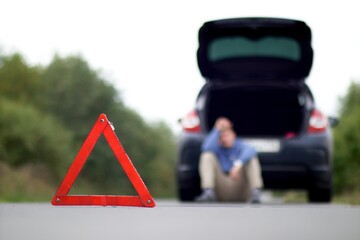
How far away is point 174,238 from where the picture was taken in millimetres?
5184

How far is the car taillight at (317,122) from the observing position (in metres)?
10.3

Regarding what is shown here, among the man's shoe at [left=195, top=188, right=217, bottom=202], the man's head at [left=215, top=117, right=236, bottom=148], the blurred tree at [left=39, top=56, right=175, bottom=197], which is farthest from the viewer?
the blurred tree at [left=39, top=56, right=175, bottom=197]

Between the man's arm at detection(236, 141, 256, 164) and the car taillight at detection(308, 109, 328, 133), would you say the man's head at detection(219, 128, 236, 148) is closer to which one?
the man's arm at detection(236, 141, 256, 164)

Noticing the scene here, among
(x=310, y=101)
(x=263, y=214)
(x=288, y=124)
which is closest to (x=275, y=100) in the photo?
(x=288, y=124)

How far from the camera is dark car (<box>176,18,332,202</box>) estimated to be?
1004cm

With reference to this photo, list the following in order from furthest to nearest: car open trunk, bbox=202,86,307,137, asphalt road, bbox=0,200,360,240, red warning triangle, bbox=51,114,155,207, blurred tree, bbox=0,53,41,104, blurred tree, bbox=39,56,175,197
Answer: blurred tree, bbox=39,56,175,197, blurred tree, bbox=0,53,41,104, car open trunk, bbox=202,86,307,137, red warning triangle, bbox=51,114,155,207, asphalt road, bbox=0,200,360,240

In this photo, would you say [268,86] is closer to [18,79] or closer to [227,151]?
[227,151]

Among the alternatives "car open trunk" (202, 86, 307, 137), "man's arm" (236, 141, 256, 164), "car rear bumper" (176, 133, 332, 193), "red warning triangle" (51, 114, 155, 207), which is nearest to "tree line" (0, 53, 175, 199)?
"car open trunk" (202, 86, 307, 137)

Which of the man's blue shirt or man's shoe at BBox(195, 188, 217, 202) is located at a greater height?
the man's blue shirt

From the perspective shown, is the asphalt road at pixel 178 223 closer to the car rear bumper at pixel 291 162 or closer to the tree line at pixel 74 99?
the car rear bumper at pixel 291 162

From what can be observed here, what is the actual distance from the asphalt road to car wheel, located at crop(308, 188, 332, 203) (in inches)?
77.1

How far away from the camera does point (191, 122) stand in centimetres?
1038

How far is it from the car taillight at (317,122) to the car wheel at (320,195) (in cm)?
72

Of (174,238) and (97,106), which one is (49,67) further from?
(174,238)
